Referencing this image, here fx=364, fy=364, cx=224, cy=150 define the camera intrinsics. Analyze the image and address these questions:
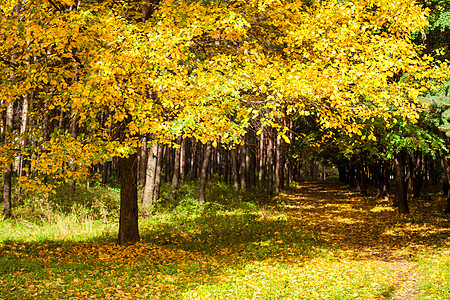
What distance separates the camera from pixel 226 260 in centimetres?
1009

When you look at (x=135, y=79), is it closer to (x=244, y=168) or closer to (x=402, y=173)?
(x=402, y=173)

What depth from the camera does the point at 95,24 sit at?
7.82 metres

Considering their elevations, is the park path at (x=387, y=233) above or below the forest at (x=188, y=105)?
below

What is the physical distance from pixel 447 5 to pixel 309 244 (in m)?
10.5

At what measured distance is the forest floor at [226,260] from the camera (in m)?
7.40

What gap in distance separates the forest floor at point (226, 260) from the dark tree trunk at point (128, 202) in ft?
1.33

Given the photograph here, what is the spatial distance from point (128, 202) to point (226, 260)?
3.31m

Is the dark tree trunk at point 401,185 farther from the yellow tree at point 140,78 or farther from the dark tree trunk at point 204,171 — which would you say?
the yellow tree at point 140,78

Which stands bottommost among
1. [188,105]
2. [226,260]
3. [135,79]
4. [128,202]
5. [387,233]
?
[387,233]

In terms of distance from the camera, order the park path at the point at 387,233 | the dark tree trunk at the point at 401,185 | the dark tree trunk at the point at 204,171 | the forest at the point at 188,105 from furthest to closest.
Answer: the dark tree trunk at the point at 204,171, the dark tree trunk at the point at 401,185, the park path at the point at 387,233, the forest at the point at 188,105

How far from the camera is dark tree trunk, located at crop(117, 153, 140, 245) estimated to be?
10.6m

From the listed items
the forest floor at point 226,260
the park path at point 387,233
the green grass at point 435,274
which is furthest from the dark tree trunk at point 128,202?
the green grass at point 435,274

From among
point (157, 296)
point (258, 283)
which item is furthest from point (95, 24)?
point (258, 283)

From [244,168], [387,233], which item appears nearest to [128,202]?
[387,233]
